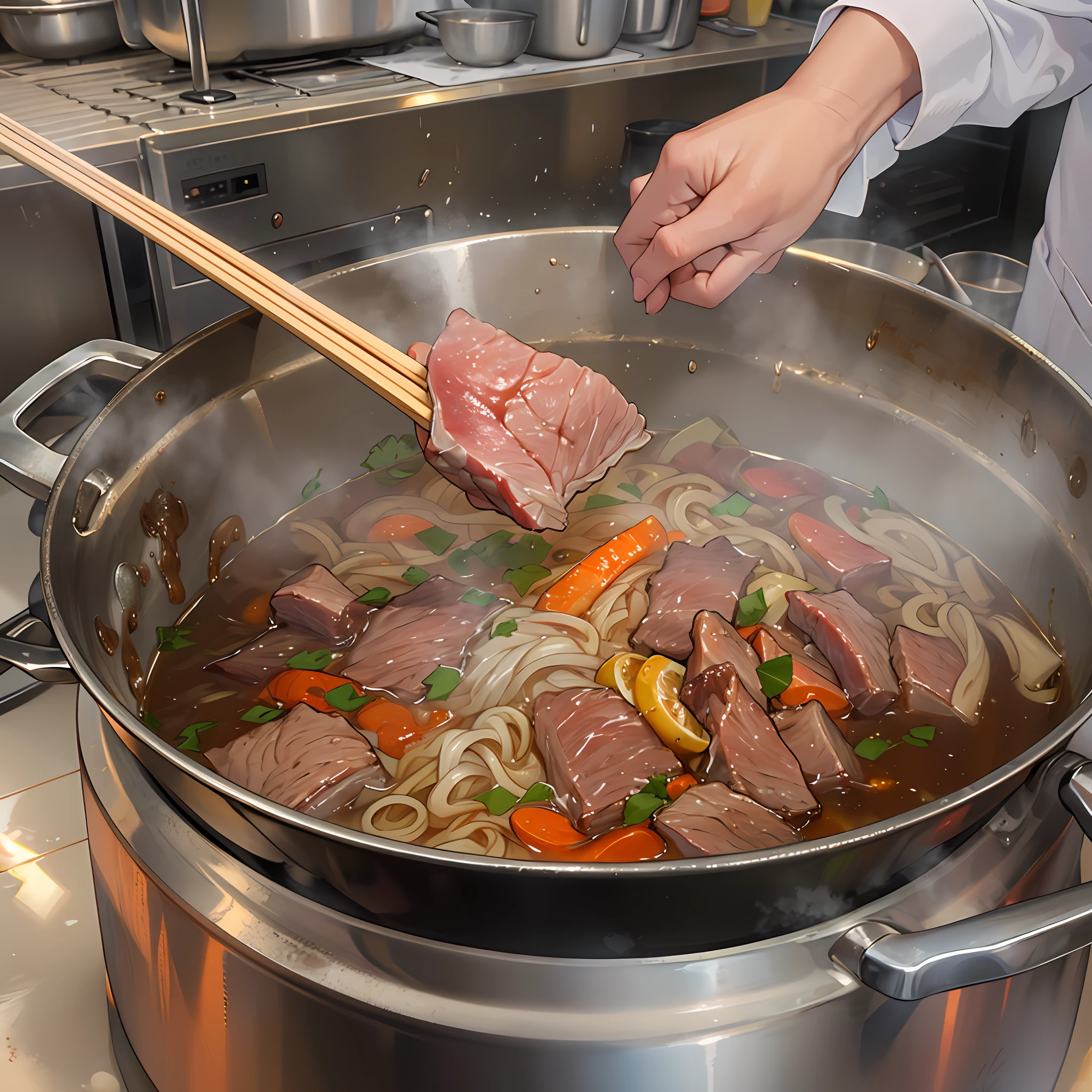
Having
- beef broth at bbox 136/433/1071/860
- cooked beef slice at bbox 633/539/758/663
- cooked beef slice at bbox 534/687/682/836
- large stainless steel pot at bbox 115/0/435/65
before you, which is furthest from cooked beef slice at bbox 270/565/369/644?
large stainless steel pot at bbox 115/0/435/65

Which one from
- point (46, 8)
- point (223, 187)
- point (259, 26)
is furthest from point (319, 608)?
point (46, 8)

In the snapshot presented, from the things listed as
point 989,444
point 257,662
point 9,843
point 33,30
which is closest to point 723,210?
point 989,444

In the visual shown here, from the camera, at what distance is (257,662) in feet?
5.46

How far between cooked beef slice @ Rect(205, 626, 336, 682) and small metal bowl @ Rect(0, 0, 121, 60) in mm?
2274

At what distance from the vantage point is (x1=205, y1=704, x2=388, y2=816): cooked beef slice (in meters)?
1.36

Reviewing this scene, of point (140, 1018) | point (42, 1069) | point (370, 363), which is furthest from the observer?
point (370, 363)

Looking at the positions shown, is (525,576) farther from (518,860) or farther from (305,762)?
(518,860)

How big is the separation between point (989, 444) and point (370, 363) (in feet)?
4.13

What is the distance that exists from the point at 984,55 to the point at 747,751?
4.41 ft

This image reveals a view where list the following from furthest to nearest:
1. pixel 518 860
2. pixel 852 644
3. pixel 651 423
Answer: pixel 651 423
pixel 852 644
pixel 518 860

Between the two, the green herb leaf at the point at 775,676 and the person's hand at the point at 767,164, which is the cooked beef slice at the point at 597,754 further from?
the person's hand at the point at 767,164

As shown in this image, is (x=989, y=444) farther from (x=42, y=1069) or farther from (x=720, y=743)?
(x=42, y=1069)

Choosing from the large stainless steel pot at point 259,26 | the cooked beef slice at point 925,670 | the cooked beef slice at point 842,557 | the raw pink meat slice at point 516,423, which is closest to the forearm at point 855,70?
the raw pink meat slice at point 516,423

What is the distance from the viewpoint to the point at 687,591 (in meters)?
1.78
